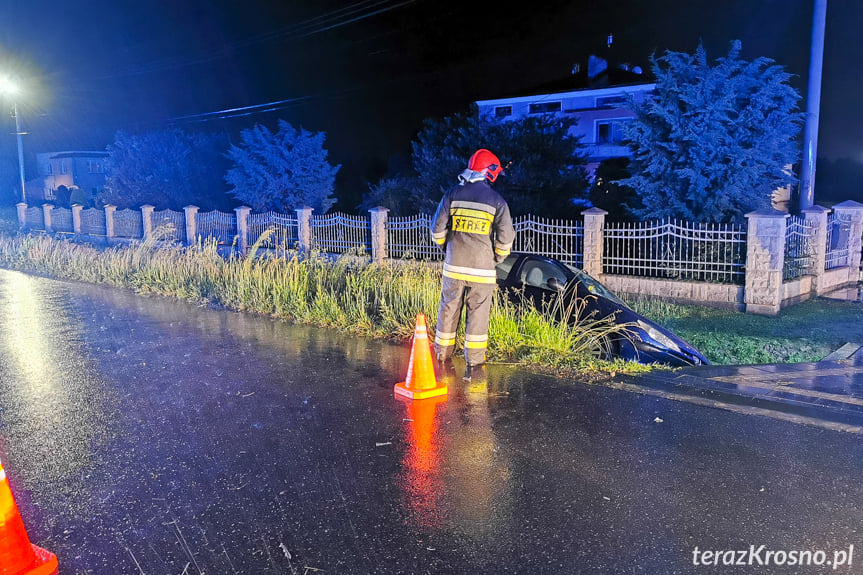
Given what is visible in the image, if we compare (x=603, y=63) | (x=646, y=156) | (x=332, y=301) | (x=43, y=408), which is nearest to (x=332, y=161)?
(x=603, y=63)

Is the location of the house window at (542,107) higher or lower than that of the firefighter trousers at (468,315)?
higher

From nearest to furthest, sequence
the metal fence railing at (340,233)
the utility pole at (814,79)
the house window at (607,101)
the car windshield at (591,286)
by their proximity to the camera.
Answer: the car windshield at (591,286) → the utility pole at (814,79) → the metal fence railing at (340,233) → the house window at (607,101)

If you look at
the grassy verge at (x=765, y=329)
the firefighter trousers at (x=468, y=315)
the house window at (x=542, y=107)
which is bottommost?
the grassy verge at (x=765, y=329)

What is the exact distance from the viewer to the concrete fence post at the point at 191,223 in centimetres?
2067

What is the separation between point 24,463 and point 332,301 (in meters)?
5.02

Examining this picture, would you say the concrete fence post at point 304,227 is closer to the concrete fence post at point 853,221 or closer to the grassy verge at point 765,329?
the grassy verge at point 765,329

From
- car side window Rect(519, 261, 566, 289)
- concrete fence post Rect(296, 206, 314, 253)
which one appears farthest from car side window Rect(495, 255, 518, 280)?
concrete fence post Rect(296, 206, 314, 253)

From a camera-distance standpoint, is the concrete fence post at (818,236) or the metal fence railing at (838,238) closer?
the concrete fence post at (818,236)

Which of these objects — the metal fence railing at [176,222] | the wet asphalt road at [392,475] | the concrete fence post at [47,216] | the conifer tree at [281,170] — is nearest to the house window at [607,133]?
the conifer tree at [281,170]

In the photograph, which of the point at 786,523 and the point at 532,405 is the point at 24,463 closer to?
the point at 532,405

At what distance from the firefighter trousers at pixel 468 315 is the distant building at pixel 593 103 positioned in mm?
33481

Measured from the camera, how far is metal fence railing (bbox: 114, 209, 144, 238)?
22922mm

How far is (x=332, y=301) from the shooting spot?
9.17 meters

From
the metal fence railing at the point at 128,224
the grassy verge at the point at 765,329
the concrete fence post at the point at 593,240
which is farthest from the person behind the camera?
the metal fence railing at the point at 128,224
